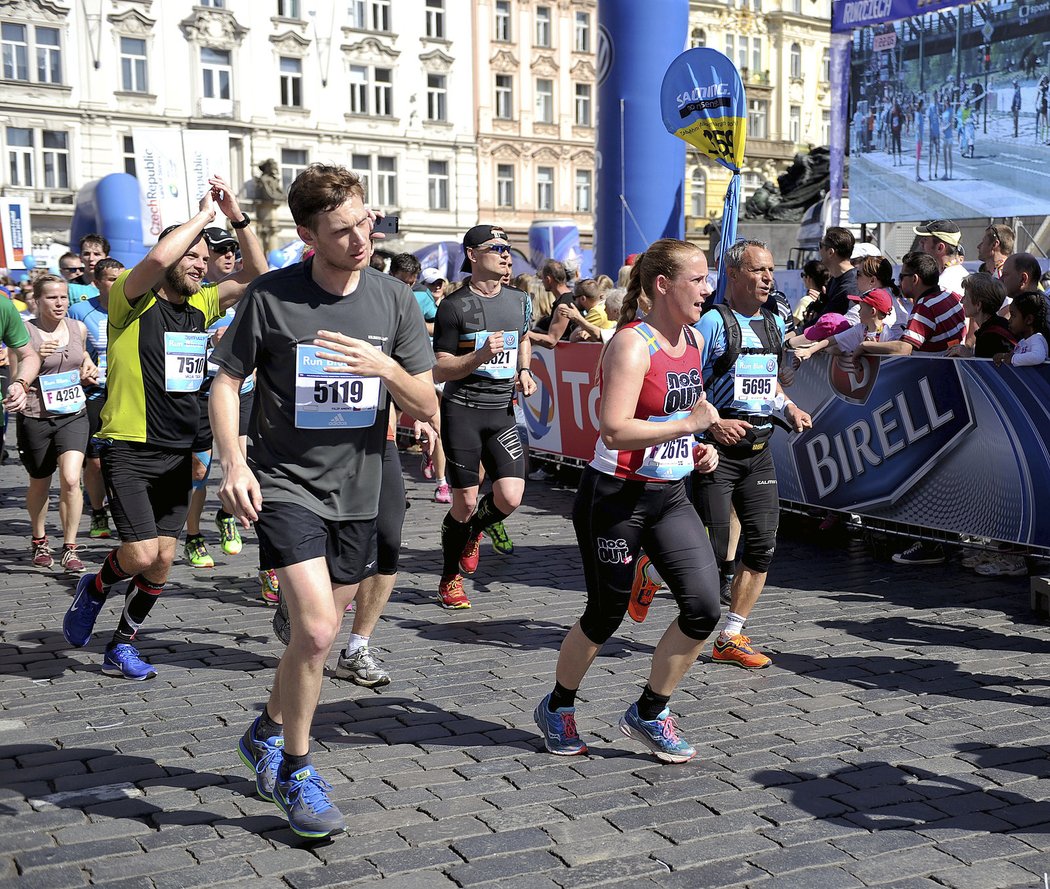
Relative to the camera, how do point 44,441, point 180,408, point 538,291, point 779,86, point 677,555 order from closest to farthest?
point 677,555
point 180,408
point 44,441
point 538,291
point 779,86

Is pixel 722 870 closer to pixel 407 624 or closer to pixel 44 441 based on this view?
pixel 407 624

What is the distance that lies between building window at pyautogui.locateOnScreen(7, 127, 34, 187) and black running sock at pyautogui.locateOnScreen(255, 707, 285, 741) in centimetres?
4391

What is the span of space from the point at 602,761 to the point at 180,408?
2.83m

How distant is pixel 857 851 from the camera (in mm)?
4016

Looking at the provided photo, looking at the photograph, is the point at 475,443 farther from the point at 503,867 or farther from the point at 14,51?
the point at 14,51

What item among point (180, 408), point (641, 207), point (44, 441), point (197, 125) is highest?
point (197, 125)

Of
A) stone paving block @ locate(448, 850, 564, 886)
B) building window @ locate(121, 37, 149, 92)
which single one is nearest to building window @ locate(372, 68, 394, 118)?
building window @ locate(121, 37, 149, 92)

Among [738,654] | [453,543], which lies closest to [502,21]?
[453,543]

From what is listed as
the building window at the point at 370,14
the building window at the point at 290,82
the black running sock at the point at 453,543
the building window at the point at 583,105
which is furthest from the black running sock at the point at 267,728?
the building window at the point at 583,105

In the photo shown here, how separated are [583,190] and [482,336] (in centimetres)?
5179

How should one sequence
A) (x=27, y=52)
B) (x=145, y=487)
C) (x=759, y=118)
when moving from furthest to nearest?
(x=759, y=118) < (x=27, y=52) < (x=145, y=487)

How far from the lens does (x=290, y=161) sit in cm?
4950

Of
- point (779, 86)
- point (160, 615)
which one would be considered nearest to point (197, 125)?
point (779, 86)

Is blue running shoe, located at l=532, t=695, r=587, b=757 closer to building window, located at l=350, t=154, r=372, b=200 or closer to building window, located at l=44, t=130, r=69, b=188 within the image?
building window, located at l=44, t=130, r=69, b=188
